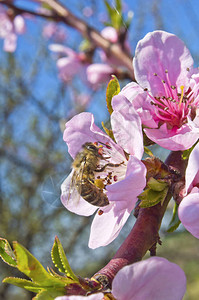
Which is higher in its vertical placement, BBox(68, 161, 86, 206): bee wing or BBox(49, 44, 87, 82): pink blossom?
BBox(68, 161, 86, 206): bee wing

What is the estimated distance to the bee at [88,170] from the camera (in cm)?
92

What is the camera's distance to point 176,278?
1.99ft

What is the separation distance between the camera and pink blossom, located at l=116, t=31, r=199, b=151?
96 cm

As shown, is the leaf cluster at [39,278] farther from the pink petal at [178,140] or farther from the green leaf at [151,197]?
the pink petal at [178,140]

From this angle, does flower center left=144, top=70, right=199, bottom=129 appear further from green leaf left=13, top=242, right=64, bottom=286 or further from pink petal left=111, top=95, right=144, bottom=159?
green leaf left=13, top=242, right=64, bottom=286

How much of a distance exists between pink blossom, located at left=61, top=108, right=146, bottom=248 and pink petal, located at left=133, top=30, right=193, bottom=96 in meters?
0.19

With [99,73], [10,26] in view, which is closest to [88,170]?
[99,73]

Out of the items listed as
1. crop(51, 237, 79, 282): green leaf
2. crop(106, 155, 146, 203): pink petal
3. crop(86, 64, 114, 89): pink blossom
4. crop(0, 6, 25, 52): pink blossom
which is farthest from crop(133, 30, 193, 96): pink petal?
crop(0, 6, 25, 52): pink blossom

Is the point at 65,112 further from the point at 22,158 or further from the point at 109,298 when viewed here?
the point at 109,298

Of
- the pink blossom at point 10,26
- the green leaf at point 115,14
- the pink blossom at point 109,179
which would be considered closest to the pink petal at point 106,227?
the pink blossom at point 109,179

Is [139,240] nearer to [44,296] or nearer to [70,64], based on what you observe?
[44,296]

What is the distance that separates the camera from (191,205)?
2.16 ft

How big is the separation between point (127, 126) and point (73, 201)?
26cm

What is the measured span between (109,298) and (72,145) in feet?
1.42
